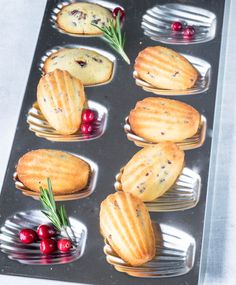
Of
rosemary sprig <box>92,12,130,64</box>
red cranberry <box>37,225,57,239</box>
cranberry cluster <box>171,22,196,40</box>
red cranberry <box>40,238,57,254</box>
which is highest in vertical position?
cranberry cluster <box>171,22,196,40</box>

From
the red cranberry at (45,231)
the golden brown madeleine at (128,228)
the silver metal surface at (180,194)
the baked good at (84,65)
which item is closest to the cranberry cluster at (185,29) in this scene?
the baked good at (84,65)

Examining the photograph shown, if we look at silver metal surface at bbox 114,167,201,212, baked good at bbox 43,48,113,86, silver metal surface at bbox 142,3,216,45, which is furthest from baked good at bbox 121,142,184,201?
silver metal surface at bbox 142,3,216,45

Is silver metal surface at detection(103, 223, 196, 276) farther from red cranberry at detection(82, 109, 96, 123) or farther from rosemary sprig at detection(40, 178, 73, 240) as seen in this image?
red cranberry at detection(82, 109, 96, 123)

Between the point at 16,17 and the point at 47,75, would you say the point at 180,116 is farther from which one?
the point at 16,17

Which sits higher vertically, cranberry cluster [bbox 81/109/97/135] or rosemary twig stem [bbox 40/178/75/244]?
cranberry cluster [bbox 81/109/97/135]

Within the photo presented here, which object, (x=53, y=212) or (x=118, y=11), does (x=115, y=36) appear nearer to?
(x=118, y=11)

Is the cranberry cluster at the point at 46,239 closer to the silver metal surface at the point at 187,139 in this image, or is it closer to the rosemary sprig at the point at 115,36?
the silver metal surface at the point at 187,139

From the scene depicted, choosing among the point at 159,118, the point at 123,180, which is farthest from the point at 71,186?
the point at 159,118
